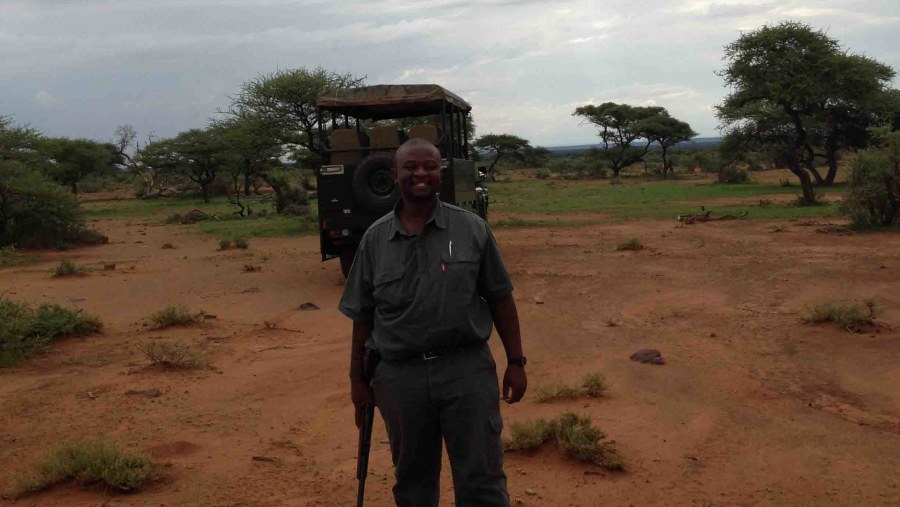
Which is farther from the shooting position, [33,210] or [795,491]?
[33,210]

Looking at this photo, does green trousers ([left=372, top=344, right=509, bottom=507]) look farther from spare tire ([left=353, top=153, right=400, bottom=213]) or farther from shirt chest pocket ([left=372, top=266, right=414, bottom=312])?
spare tire ([left=353, top=153, right=400, bottom=213])

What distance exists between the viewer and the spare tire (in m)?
10.0

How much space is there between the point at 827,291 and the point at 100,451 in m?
7.77

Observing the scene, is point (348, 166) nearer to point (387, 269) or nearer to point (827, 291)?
point (827, 291)

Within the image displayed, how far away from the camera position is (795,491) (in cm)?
399

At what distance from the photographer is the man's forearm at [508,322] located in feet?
9.98

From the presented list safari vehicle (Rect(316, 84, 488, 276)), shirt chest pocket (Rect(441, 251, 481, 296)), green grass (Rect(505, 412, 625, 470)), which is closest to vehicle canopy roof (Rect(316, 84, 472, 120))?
safari vehicle (Rect(316, 84, 488, 276))

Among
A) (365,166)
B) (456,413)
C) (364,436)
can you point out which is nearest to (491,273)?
(456,413)

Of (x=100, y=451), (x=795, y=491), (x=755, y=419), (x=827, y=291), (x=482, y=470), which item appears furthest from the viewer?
(x=827, y=291)

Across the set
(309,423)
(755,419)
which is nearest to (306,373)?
(309,423)

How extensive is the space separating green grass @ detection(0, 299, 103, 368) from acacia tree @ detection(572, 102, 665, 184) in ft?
133

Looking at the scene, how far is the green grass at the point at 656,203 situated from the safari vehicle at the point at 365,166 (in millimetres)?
8504

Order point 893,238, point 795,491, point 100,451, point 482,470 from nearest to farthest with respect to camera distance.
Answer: point 482,470, point 795,491, point 100,451, point 893,238

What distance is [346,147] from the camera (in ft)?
35.1
